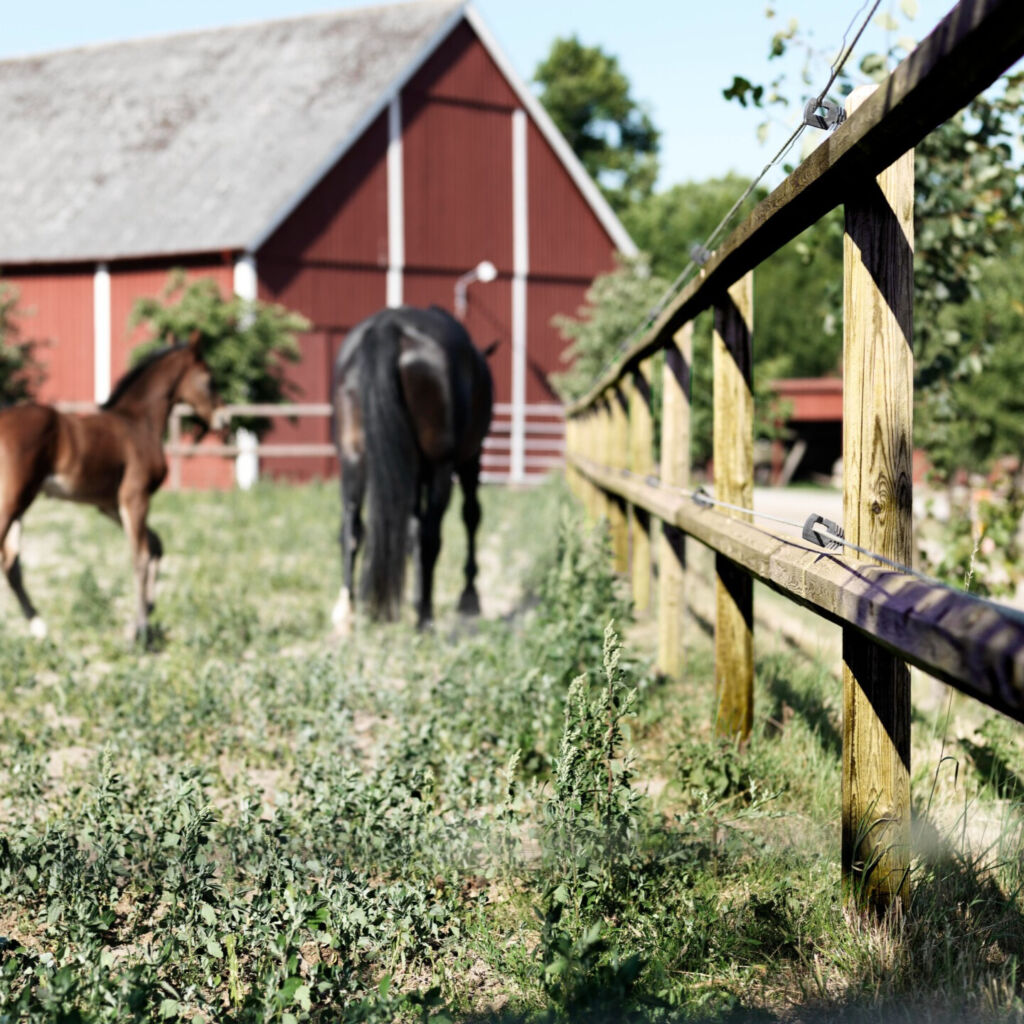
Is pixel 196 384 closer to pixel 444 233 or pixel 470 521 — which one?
pixel 470 521

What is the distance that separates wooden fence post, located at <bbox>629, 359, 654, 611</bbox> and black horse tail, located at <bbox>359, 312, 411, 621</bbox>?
4.01ft

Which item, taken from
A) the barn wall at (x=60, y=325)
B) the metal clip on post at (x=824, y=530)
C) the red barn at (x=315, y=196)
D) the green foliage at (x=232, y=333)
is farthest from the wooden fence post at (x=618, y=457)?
the barn wall at (x=60, y=325)

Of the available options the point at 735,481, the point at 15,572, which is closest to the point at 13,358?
the point at 15,572

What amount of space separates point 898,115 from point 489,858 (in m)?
1.94

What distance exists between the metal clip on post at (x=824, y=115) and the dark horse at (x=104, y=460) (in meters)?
4.78

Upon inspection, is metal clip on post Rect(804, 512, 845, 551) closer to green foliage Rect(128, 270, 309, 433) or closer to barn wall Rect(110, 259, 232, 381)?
green foliage Rect(128, 270, 309, 433)

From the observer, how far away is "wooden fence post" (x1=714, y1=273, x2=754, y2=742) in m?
3.89

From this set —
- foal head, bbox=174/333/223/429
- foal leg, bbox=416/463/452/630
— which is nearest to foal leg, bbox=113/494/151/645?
foal head, bbox=174/333/223/429

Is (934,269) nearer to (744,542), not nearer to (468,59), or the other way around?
(744,542)

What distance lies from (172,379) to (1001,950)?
257 inches

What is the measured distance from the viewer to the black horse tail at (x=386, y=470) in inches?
252

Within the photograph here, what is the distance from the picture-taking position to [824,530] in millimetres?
2764

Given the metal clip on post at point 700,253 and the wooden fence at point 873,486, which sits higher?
the metal clip on post at point 700,253

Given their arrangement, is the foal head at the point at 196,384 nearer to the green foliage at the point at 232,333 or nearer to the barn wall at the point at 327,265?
the green foliage at the point at 232,333
